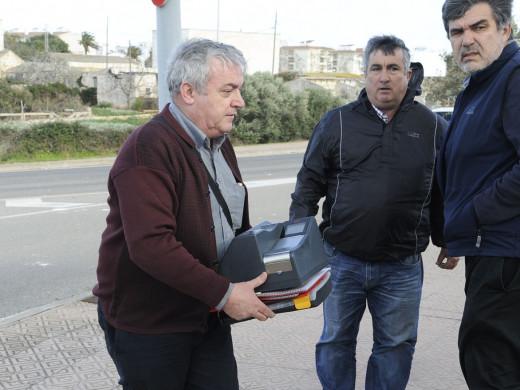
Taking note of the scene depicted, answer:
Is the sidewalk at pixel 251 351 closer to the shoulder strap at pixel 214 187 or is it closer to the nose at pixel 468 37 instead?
the shoulder strap at pixel 214 187

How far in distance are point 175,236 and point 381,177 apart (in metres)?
1.43

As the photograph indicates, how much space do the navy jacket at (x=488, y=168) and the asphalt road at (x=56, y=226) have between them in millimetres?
4289

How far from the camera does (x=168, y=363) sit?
259 cm

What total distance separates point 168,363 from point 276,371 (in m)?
2.02

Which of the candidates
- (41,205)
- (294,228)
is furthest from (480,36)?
(41,205)

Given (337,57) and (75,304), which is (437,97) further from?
(337,57)

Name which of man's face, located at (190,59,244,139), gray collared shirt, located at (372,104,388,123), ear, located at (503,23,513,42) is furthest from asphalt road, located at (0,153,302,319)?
ear, located at (503,23,513,42)

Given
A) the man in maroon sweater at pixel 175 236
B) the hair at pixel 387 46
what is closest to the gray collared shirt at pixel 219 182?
the man in maroon sweater at pixel 175 236

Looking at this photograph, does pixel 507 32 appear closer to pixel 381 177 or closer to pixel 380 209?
pixel 381 177

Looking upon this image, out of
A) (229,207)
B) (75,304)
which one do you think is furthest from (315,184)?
(75,304)

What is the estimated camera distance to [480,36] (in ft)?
9.59

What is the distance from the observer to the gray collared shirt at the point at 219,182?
2.61 meters

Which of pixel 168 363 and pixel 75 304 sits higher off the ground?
pixel 168 363

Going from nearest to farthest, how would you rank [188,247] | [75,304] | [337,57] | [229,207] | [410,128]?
[188,247]
[229,207]
[410,128]
[75,304]
[337,57]
